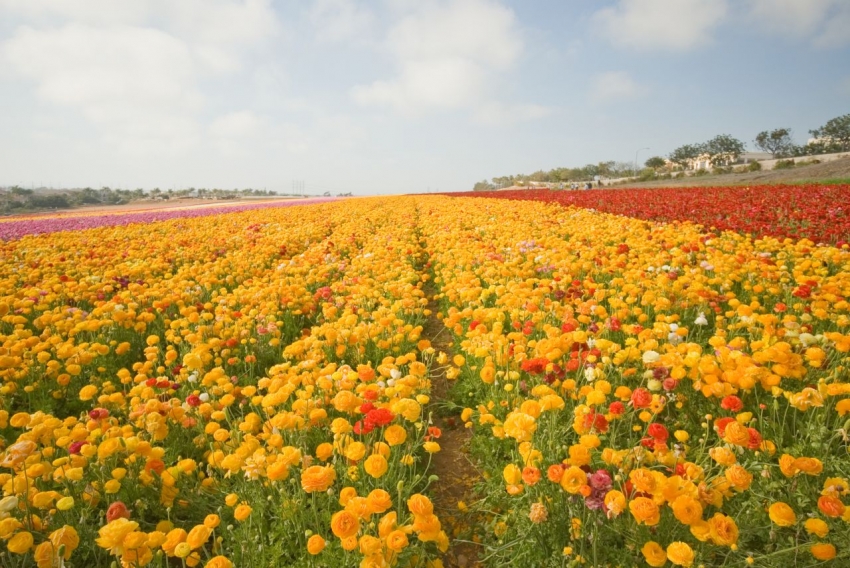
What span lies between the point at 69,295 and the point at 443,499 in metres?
5.88

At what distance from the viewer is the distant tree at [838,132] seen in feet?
256

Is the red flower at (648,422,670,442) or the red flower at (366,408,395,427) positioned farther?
the red flower at (366,408,395,427)

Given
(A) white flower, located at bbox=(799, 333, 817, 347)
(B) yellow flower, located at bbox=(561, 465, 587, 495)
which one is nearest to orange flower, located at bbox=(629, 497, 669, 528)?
(B) yellow flower, located at bbox=(561, 465, 587, 495)

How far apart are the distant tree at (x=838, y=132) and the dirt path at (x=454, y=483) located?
106 m

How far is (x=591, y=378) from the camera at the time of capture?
9.24 ft

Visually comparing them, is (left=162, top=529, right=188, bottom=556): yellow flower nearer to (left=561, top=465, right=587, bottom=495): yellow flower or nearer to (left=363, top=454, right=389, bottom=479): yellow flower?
(left=363, top=454, right=389, bottom=479): yellow flower

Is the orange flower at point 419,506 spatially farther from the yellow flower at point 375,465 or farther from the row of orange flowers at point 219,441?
the yellow flower at point 375,465

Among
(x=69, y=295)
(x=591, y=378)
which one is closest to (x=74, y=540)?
(x=591, y=378)

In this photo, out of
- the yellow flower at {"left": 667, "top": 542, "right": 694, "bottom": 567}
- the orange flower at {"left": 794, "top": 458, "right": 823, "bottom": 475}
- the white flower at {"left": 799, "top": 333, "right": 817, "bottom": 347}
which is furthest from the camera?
the white flower at {"left": 799, "top": 333, "right": 817, "bottom": 347}

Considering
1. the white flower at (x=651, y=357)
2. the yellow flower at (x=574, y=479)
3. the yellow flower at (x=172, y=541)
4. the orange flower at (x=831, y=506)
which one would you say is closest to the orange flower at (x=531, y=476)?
the yellow flower at (x=574, y=479)

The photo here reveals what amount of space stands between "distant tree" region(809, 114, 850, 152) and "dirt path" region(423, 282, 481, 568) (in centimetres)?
10629

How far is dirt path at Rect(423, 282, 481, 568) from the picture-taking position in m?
2.70

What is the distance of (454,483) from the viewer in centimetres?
326

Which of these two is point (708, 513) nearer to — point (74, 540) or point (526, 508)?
point (526, 508)
